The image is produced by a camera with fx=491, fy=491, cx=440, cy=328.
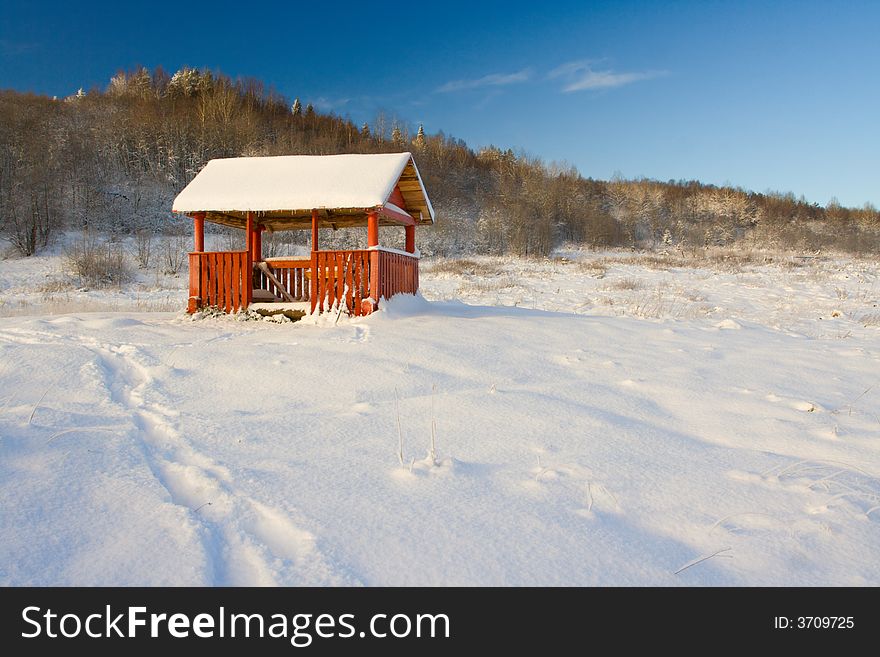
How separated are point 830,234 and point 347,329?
55.8 meters

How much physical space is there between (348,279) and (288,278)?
12.5ft

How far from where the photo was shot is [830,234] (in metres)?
46.7

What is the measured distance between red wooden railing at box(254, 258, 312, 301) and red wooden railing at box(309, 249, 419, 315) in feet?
4.19

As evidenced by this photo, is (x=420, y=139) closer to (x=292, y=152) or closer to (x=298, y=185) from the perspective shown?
(x=292, y=152)

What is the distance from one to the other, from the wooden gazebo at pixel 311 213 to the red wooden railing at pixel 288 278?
0.03 m

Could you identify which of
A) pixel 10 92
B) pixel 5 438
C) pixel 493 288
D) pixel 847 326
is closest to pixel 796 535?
pixel 5 438

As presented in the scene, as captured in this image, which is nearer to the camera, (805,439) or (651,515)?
(651,515)

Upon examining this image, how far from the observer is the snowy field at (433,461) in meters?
1.98

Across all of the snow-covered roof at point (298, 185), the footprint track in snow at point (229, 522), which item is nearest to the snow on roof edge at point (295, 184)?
the snow-covered roof at point (298, 185)

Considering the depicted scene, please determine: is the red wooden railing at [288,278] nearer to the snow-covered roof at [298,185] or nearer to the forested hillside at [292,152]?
the snow-covered roof at [298,185]

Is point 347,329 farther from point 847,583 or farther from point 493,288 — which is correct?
point 493,288

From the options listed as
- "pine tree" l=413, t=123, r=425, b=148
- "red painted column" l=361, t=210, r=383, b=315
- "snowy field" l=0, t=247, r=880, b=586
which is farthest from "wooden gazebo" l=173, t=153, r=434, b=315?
"pine tree" l=413, t=123, r=425, b=148

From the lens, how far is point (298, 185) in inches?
355

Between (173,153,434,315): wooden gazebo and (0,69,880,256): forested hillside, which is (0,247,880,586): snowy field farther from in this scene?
(0,69,880,256): forested hillside
